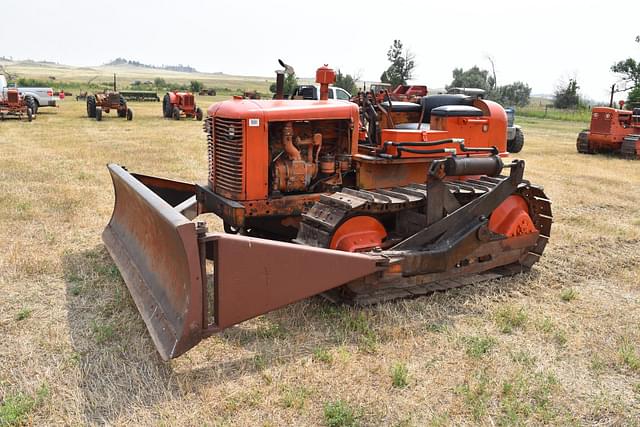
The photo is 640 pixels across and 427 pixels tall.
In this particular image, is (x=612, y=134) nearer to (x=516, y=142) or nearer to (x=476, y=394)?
(x=516, y=142)

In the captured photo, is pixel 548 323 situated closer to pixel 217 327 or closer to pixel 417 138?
pixel 417 138

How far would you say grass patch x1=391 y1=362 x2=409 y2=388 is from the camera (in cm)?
370

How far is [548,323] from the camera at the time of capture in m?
4.65

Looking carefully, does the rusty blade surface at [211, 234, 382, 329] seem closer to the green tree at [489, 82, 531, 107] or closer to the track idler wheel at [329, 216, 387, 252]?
the track idler wheel at [329, 216, 387, 252]

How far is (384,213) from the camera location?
17.0 ft

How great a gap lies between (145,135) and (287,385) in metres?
15.9

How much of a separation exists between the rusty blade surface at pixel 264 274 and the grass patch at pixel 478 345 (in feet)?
3.42

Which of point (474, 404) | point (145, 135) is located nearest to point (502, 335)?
point (474, 404)

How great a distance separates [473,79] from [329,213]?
52.9m

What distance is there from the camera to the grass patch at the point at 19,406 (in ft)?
10.5

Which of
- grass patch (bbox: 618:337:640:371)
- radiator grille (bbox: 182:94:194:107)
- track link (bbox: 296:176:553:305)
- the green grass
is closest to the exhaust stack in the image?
track link (bbox: 296:176:553:305)

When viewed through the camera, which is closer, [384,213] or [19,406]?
[19,406]

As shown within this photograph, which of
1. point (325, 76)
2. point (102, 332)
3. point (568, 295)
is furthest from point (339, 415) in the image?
point (325, 76)

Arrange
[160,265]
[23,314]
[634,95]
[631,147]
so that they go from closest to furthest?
[160,265] → [23,314] → [631,147] → [634,95]
